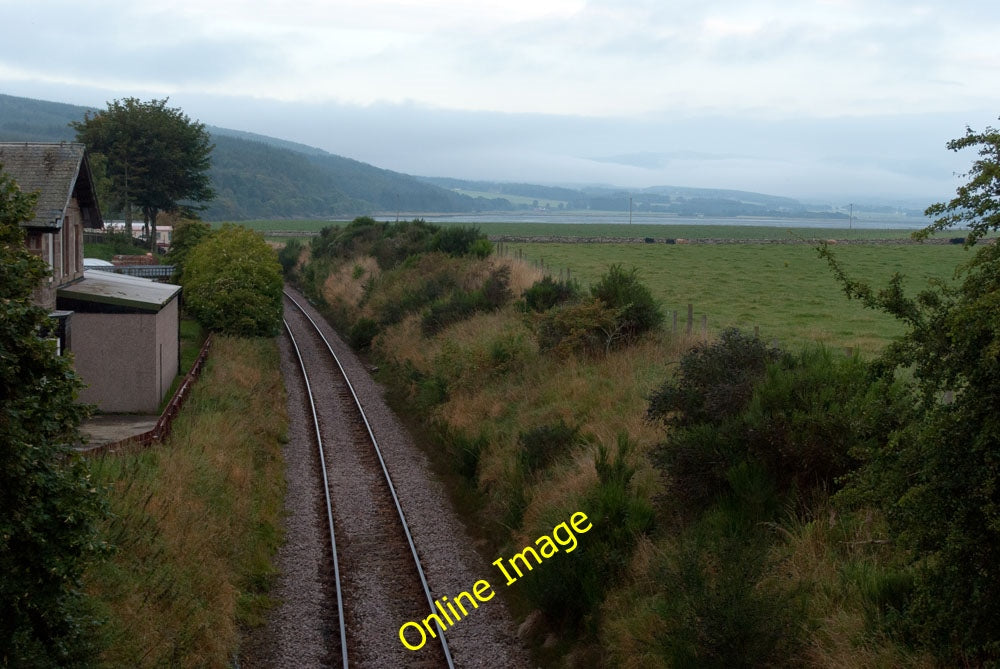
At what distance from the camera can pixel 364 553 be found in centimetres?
1484

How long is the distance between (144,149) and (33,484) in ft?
200

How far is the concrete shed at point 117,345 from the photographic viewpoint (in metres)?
21.3

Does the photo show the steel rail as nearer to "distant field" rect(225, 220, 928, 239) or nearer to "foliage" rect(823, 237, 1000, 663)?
"foliage" rect(823, 237, 1000, 663)

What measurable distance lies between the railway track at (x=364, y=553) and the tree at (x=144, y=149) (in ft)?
142

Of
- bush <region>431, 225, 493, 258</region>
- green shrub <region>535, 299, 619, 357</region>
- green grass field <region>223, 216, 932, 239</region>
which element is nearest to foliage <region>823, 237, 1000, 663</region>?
green shrub <region>535, 299, 619, 357</region>

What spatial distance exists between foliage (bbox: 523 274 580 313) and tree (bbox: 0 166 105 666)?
68.0 feet

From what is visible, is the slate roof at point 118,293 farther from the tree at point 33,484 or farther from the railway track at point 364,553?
the tree at point 33,484

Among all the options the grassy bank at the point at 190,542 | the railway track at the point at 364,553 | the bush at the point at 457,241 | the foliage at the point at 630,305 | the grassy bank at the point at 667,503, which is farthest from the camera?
the bush at the point at 457,241

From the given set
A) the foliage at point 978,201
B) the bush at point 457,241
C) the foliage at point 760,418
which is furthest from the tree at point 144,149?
the foliage at point 978,201

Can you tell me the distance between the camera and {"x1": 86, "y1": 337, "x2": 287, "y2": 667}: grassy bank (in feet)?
33.1

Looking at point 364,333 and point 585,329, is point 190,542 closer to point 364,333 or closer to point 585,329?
point 585,329

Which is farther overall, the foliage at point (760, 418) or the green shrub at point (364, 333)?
the green shrub at point (364, 333)

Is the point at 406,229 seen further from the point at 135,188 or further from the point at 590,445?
the point at 590,445

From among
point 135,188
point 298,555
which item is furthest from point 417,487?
point 135,188
